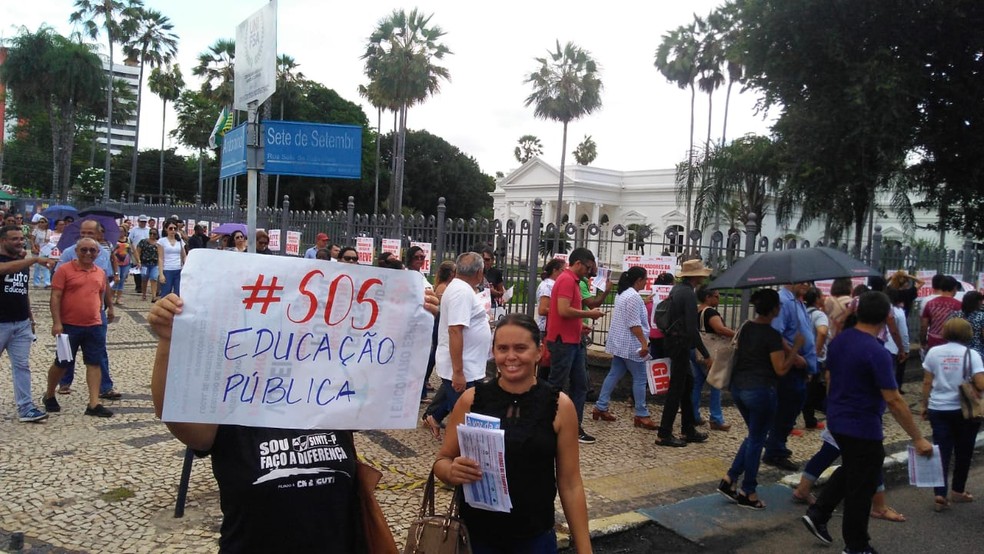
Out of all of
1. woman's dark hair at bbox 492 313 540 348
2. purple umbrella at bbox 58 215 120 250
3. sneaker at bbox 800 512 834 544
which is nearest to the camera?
woman's dark hair at bbox 492 313 540 348

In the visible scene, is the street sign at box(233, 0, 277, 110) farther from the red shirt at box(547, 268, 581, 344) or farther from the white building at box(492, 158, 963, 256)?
the white building at box(492, 158, 963, 256)

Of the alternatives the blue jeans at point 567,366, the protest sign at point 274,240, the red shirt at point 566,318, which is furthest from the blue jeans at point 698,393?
the protest sign at point 274,240

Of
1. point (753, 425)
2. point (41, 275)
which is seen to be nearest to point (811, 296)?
point (753, 425)

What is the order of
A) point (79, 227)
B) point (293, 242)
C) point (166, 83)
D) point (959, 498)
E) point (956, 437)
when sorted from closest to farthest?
point (956, 437) → point (959, 498) → point (79, 227) → point (293, 242) → point (166, 83)

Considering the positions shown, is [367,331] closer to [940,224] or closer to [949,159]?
[949,159]

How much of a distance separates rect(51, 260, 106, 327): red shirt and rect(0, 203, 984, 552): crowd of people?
0.04 feet

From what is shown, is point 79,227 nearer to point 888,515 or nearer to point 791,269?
point 791,269

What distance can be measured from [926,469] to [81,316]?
7074 millimetres

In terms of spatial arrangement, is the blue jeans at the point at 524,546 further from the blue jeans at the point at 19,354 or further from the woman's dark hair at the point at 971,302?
the woman's dark hair at the point at 971,302

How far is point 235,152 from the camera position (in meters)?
6.12

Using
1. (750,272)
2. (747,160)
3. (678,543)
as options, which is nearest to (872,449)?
(678,543)

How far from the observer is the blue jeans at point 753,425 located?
5448 millimetres

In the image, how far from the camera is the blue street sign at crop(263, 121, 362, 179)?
19.5 feet

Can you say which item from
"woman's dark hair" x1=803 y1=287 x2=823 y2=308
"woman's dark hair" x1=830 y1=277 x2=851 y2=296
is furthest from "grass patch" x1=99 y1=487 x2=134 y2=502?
"woman's dark hair" x1=830 y1=277 x2=851 y2=296
